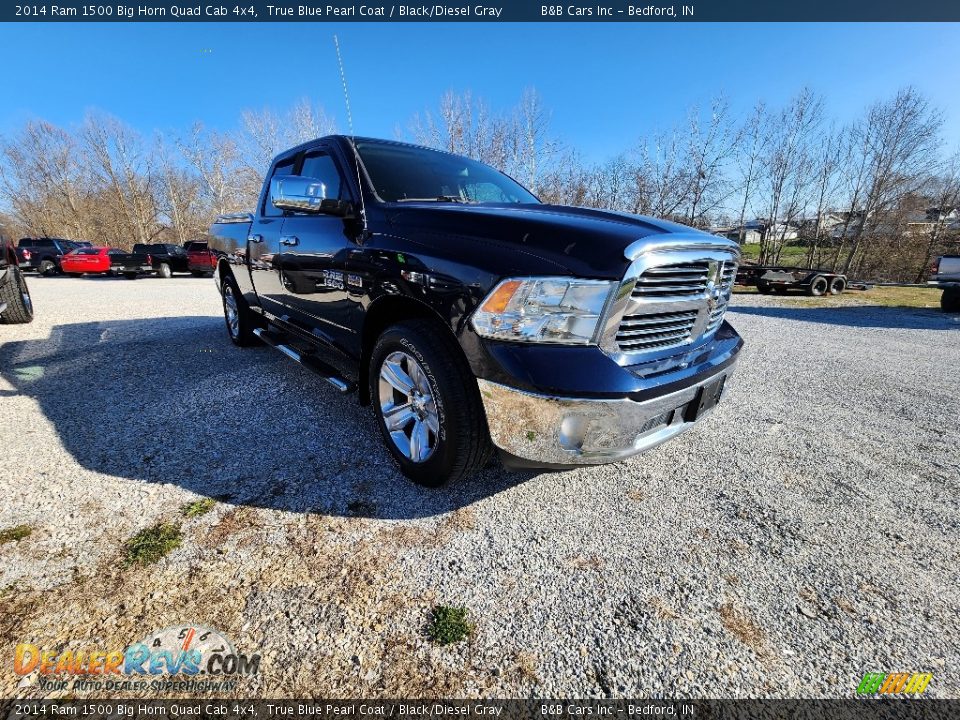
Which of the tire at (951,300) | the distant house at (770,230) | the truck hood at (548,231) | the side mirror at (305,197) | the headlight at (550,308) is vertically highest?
the distant house at (770,230)

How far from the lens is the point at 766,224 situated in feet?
98.9

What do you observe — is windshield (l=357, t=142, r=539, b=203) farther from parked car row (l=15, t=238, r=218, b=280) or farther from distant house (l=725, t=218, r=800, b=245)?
distant house (l=725, t=218, r=800, b=245)

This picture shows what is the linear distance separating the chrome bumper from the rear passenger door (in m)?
1.38

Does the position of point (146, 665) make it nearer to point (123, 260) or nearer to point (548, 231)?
point (548, 231)

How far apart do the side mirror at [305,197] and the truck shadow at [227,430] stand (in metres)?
1.47

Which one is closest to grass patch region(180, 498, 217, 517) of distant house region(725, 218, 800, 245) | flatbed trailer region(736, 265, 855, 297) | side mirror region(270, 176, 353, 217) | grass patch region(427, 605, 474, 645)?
grass patch region(427, 605, 474, 645)

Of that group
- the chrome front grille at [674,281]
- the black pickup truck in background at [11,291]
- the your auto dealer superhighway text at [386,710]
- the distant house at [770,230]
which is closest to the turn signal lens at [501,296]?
the chrome front grille at [674,281]

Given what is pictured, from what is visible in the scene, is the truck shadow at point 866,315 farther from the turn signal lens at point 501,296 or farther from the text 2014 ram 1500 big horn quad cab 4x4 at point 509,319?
the turn signal lens at point 501,296

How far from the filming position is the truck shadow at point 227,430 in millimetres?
2338

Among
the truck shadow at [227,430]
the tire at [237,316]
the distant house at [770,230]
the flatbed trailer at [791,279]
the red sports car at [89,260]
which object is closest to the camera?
the truck shadow at [227,430]

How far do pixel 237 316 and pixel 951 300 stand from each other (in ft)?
53.2

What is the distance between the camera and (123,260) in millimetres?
17312

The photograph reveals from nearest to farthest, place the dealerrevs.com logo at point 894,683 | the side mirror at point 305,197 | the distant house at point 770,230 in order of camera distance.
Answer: the dealerrevs.com logo at point 894,683, the side mirror at point 305,197, the distant house at point 770,230

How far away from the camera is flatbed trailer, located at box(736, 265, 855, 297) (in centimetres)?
→ 1512
